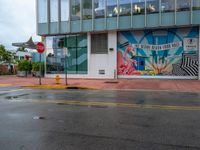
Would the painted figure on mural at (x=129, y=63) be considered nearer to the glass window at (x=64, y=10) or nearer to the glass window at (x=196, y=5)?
the glass window at (x=196, y=5)

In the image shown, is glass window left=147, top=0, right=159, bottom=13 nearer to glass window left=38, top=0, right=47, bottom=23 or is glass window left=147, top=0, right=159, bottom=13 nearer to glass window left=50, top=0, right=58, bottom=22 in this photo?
glass window left=50, top=0, right=58, bottom=22

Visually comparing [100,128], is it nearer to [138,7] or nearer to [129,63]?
[129,63]

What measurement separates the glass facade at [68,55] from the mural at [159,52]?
14.1 feet

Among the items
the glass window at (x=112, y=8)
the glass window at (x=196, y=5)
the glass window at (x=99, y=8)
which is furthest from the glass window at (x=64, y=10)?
→ the glass window at (x=196, y=5)

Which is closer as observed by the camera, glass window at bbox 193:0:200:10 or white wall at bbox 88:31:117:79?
glass window at bbox 193:0:200:10

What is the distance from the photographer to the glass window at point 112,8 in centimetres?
2501

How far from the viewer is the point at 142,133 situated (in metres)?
5.54

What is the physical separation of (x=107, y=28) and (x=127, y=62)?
→ 4.31 metres

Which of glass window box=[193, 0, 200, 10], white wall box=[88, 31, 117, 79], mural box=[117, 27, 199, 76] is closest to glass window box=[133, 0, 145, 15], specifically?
mural box=[117, 27, 199, 76]

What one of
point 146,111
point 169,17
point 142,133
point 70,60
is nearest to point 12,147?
point 142,133

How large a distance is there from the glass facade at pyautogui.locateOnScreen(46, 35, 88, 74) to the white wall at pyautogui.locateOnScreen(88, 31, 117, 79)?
2.51ft

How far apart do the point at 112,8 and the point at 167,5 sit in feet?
18.8

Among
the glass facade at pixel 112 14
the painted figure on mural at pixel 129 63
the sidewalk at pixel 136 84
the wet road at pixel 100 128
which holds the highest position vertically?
the glass facade at pixel 112 14

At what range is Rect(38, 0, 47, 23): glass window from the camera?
1097 inches
